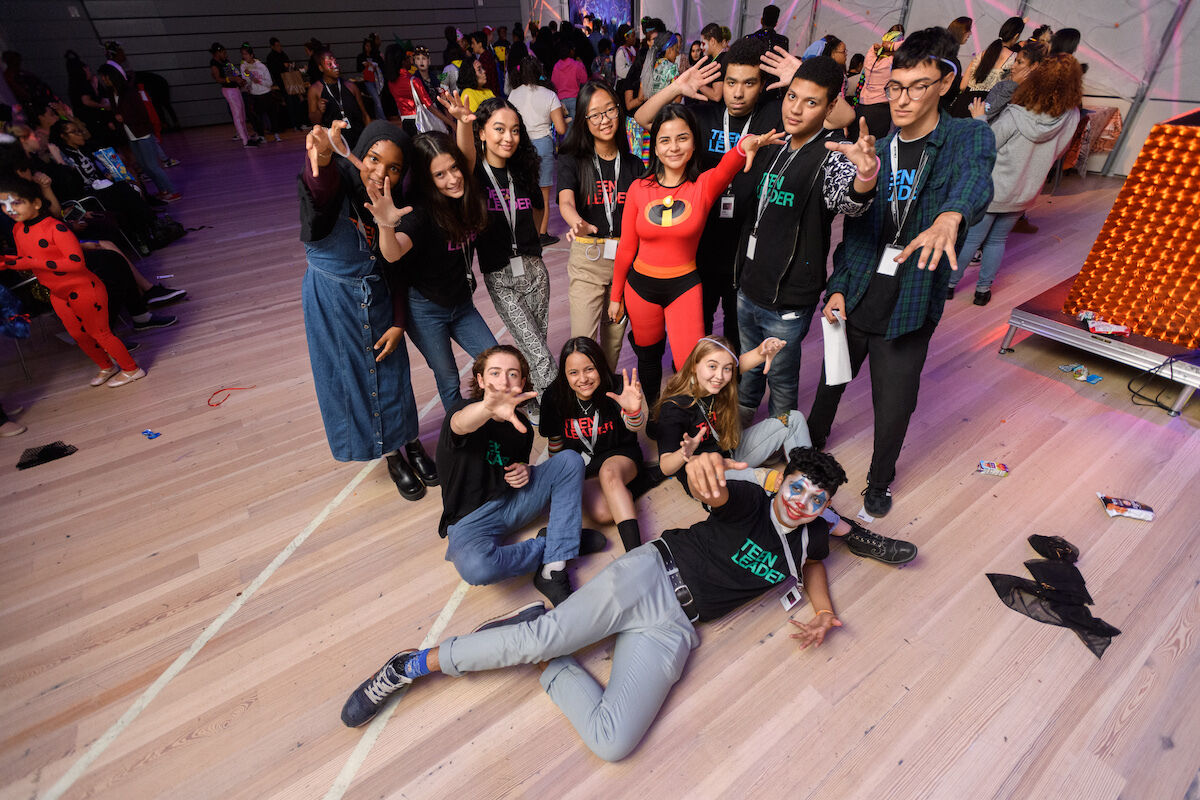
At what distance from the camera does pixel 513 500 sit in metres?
2.42

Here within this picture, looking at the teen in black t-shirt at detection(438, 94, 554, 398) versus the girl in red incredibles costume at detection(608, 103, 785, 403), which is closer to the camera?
the girl in red incredibles costume at detection(608, 103, 785, 403)

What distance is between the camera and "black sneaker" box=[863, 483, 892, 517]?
2.59m

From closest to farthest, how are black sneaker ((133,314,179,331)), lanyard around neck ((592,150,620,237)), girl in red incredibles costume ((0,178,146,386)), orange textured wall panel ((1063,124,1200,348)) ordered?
lanyard around neck ((592,150,620,237))
orange textured wall panel ((1063,124,1200,348))
girl in red incredibles costume ((0,178,146,386))
black sneaker ((133,314,179,331))

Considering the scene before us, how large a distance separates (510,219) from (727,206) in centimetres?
108

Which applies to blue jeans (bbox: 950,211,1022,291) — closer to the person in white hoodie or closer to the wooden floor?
the person in white hoodie

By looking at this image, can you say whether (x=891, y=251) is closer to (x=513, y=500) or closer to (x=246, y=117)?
(x=513, y=500)

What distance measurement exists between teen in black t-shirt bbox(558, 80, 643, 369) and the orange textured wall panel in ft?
9.77

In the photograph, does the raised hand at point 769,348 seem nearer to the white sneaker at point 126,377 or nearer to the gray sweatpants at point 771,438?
the gray sweatpants at point 771,438

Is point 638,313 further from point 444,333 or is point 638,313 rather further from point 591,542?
point 591,542

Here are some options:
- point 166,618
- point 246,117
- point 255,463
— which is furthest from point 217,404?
point 246,117

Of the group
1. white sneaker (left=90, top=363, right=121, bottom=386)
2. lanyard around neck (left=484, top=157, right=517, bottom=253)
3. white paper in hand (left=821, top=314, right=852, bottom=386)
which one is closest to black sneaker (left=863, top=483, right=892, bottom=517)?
white paper in hand (left=821, top=314, right=852, bottom=386)

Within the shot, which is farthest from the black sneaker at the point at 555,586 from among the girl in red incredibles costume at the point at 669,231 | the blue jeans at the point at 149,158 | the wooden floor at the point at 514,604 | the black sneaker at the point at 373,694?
the blue jeans at the point at 149,158

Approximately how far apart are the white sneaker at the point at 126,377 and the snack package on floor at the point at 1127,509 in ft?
19.4

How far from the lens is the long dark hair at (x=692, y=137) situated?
7.64ft
